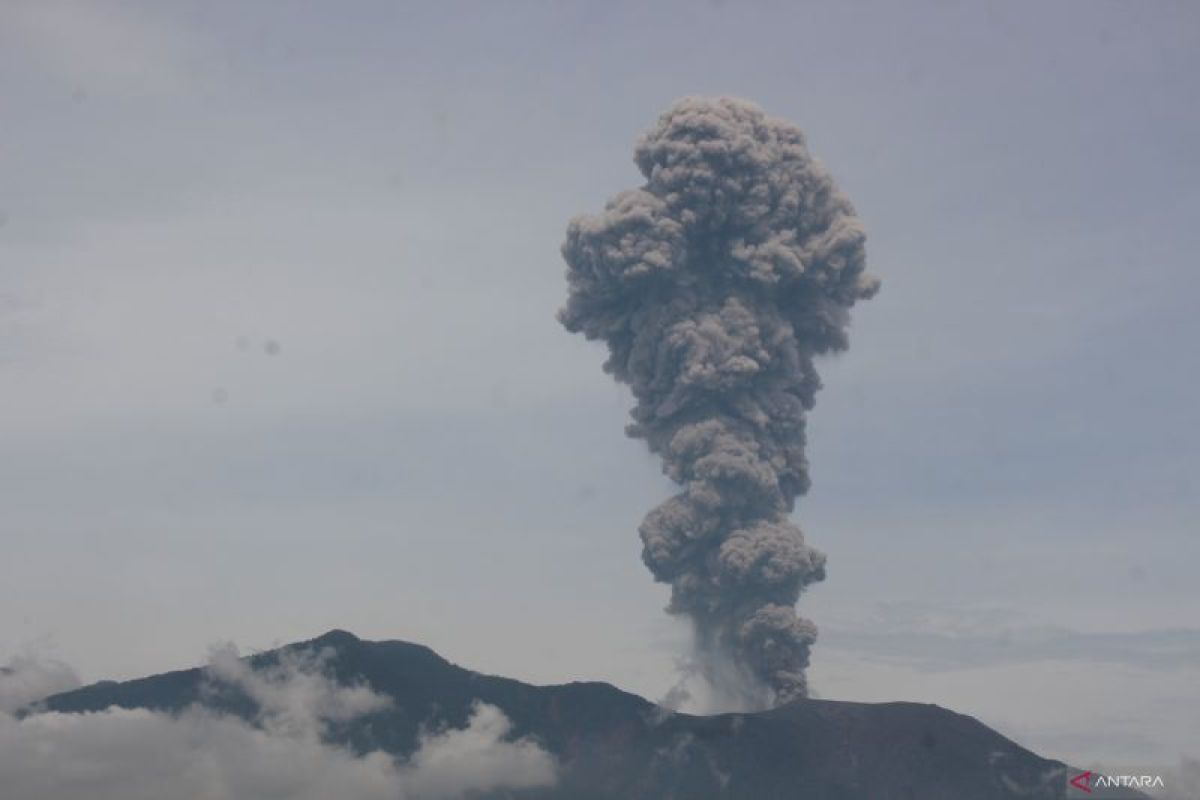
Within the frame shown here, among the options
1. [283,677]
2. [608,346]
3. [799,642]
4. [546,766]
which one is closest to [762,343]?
[608,346]

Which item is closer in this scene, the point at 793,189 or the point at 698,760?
the point at 793,189

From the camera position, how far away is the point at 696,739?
15838cm

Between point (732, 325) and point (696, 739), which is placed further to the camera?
point (696, 739)

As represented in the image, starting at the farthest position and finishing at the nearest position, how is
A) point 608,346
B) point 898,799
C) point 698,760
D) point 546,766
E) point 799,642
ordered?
point 546,766 → point 698,760 → point 898,799 → point 608,346 → point 799,642

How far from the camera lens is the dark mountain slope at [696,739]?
475ft

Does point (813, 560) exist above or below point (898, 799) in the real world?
above

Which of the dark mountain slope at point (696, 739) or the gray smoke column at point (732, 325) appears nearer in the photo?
the gray smoke column at point (732, 325)

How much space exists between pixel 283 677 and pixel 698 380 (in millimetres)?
135509

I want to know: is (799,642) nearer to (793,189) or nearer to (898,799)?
(793,189)

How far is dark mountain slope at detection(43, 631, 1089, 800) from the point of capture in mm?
144875

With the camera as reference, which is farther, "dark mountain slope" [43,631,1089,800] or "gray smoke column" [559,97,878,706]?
"dark mountain slope" [43,631,1089,800]

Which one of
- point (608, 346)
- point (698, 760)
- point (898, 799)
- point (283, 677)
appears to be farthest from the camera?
point (283, 677)

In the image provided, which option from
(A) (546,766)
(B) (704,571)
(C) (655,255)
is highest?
(C) (655,255)

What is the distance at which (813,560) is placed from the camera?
78.4 meters
